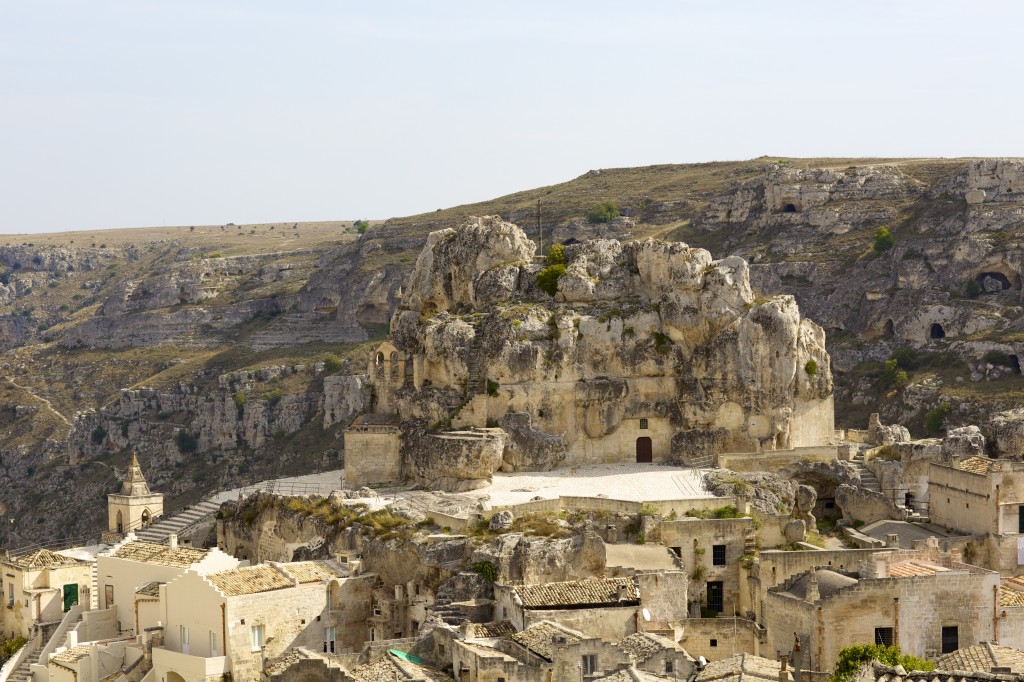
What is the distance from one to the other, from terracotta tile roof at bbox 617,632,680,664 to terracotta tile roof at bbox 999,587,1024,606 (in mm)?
9716

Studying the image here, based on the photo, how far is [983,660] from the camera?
41469 millimetres

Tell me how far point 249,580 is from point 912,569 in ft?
62.6

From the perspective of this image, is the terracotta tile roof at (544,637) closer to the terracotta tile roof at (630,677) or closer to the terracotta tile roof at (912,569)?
the terracotta tile roof at (630,677)

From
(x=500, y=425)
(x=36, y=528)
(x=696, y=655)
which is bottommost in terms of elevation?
(x=36, y=528)

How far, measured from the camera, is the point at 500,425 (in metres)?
66.2

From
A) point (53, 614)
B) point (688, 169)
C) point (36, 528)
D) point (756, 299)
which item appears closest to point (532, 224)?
point (688, 169)

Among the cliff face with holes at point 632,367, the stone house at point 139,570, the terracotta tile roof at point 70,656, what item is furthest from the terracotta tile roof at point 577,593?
the cliff face with holes at point 632,367

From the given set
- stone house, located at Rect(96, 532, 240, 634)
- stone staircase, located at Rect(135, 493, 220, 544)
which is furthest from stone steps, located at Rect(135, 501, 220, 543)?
stone house, located at Rect(96, 532, 240, 634)

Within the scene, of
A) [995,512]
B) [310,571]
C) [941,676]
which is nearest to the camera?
[941,676]

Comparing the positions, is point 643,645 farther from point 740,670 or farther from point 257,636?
point 257,636

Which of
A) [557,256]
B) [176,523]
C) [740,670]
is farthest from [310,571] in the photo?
[557,256]

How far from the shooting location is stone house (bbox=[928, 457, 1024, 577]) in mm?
56875

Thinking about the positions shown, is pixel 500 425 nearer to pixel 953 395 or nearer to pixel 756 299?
pixel 756 299

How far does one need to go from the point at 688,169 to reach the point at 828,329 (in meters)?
43.8
